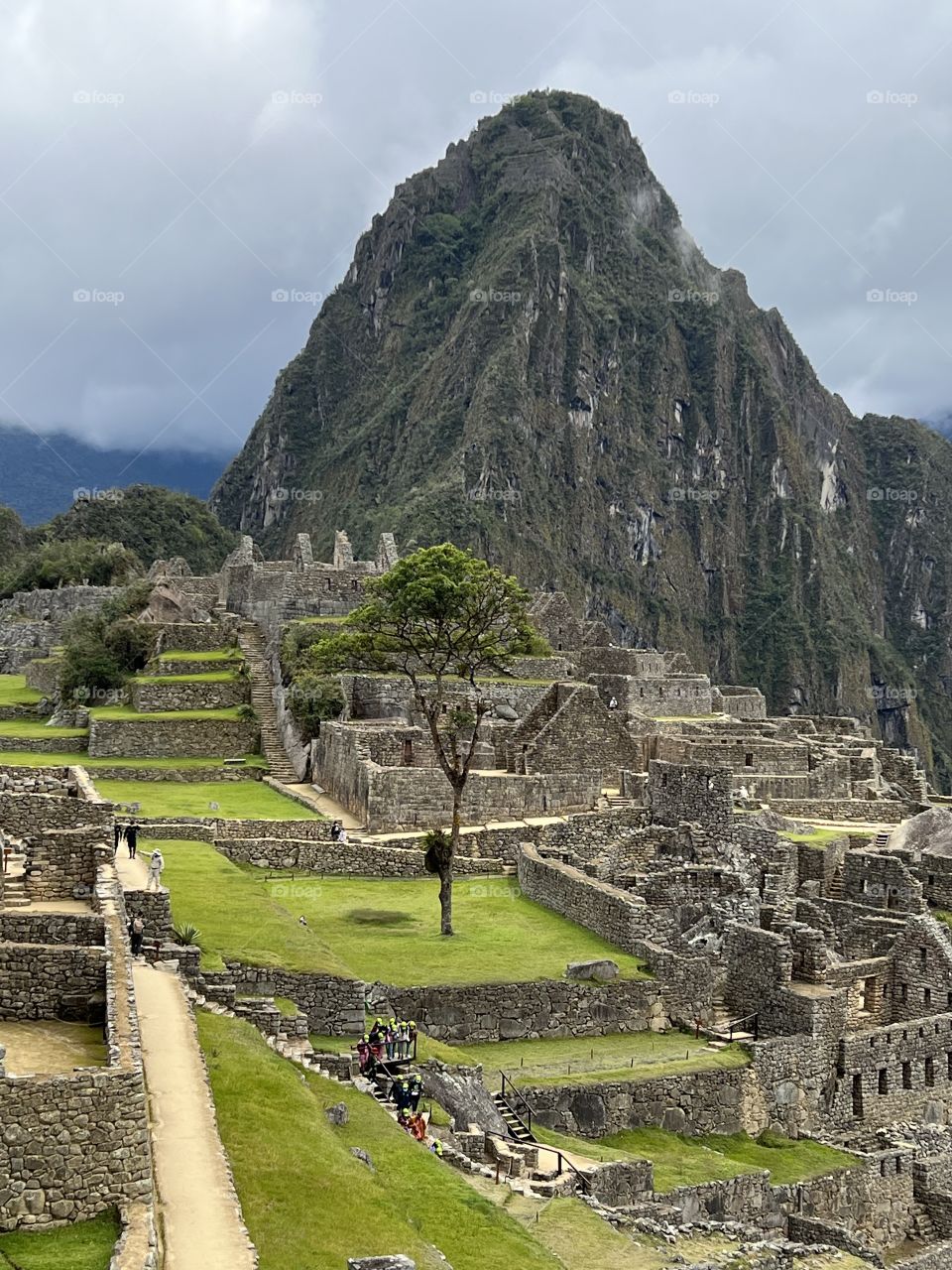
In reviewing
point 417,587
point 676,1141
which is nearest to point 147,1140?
point 676,1141

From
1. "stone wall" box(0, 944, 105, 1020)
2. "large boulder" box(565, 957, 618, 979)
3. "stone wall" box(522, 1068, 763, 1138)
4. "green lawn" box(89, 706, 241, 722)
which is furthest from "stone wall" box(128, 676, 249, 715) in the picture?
"stone wall" box(0, 944, 105, 1020)

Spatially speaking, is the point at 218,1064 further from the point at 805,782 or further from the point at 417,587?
the point at 805,782

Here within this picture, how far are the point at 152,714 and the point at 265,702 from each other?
290 centimetres

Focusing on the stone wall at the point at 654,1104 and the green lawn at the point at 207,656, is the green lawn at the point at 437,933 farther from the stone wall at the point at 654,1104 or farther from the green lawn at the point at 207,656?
the green lawn at the point at 207,656

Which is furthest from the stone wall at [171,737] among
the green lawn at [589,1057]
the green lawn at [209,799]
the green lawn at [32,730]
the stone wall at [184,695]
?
the green lawn at [589,1057]

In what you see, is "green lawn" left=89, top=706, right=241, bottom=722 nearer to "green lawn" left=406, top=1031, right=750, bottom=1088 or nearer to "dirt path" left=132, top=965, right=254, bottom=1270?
"green lawn" left=406, top=1031, right=750, bottom=1088

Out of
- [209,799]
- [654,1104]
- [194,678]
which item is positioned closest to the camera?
[654,1104]

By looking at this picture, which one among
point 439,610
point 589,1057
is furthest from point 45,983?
point 439,610

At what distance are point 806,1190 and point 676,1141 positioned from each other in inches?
67.4

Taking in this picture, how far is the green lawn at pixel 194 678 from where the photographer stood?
1447 inches

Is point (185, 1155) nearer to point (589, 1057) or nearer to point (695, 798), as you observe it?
point (589, 1057)

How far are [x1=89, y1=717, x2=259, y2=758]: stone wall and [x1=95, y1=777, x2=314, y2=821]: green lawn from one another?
221 centimetres

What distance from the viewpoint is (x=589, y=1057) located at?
61.1 ft

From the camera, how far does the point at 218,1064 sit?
12.4m
